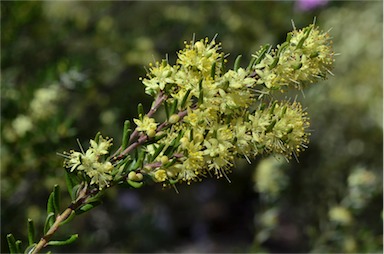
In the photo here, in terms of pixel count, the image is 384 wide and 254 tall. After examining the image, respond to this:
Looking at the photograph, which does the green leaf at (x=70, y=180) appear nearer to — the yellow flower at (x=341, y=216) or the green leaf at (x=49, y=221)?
the green leaf at (x=49, y=221)

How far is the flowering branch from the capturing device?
1.26m

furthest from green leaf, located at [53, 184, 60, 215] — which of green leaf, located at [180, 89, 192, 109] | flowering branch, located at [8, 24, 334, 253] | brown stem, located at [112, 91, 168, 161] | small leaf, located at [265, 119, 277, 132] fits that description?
small leaf, located at [265, 119, 277, 132]

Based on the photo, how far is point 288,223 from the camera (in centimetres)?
521

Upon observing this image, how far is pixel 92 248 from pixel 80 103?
1.02 meters

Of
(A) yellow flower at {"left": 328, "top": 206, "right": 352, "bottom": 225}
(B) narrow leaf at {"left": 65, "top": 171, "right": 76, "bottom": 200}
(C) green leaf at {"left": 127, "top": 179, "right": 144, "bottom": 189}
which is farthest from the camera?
(A) yellow flower at {"left": 328, "top": 206, "right": 352, "bottom": 225}

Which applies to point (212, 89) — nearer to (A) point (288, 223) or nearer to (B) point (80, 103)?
(B) point (80, 103)

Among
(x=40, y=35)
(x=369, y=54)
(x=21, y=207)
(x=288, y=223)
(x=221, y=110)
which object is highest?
(x=369, y=54)

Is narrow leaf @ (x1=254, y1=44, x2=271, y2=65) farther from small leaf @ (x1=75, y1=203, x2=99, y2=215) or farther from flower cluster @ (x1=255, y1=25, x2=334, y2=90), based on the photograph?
small leaf @ (x1=75, y1=203, x2=99, y2=215)

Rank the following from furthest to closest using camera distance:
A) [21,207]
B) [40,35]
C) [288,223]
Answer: [288,223] < [40,35] < [21,207]

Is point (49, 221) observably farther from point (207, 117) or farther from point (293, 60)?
Result: point (293, 60)

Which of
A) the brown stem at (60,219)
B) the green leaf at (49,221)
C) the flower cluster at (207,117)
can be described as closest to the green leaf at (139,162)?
the flower cluster at (207,117)

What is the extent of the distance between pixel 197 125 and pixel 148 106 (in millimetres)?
2728

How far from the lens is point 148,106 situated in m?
3.96

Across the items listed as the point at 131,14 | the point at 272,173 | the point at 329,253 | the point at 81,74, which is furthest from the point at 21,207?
the point at 131,14
